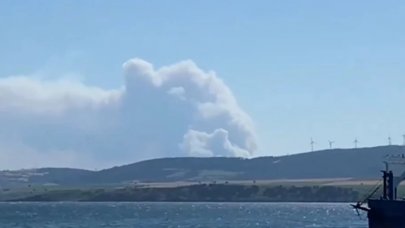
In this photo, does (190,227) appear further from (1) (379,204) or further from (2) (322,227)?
(1) (379,204)

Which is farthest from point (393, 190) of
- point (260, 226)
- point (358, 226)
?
point (260, 226)

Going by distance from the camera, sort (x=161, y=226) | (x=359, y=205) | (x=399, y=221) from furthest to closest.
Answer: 1. (x=161, y=226)
2. (x=359, y=205)
3. (x=399, y=221)

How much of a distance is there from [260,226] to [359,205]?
2369 inches

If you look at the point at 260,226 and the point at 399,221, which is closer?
the point at 399,221

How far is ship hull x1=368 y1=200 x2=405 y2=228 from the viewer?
94250 millimetres

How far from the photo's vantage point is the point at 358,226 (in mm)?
150750

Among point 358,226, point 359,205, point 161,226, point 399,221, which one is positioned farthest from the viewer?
point 161,226

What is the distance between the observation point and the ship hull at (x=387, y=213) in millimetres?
94250

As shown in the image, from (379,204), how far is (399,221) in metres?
2.57

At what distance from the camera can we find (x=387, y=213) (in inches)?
3750

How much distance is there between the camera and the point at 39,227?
6388 inches

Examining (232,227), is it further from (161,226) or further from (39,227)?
(39,227)

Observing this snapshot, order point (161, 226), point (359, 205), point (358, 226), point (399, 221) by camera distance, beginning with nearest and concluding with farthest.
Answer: point (399, 221)
point (359, 205)
point (358, 226)
point (161, 226)

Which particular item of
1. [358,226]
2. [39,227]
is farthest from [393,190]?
[39,227]
